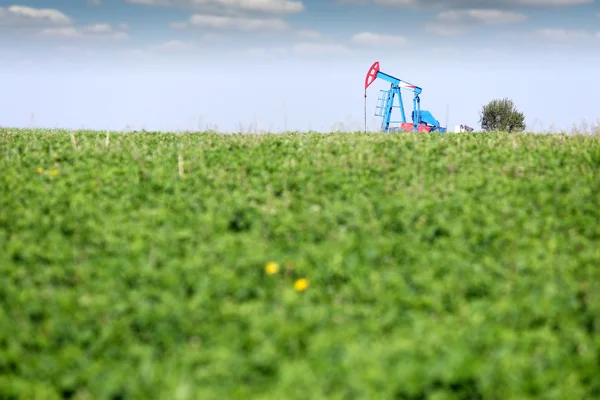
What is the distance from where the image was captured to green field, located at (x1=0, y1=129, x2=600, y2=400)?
4.84 meters

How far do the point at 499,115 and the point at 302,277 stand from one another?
2786 inches

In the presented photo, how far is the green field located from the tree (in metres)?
65.3

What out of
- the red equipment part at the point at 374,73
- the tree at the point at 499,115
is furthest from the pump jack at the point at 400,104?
the tree at the point at 499,115

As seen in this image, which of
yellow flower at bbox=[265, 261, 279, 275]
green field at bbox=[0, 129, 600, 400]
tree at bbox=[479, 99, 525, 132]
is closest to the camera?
green field at bbox=[0, 129, 600, 400]

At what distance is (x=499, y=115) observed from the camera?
73.2 m

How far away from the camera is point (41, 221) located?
8.01 meters

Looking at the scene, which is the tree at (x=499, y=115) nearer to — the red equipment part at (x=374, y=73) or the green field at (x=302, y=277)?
the red equipment part at (x=374, y=73)

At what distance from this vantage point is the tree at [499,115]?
239 feet

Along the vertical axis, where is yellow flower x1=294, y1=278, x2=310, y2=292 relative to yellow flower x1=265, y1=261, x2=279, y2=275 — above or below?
below

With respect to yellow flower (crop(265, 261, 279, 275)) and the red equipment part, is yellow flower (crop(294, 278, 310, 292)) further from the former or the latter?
the red equipment part

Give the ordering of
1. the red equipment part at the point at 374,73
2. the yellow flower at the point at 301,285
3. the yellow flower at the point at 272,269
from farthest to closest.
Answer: the red equipment part at the point at 374,73 < the yellow flower at the point at 272,269 < the yellow flower at the point at 301,285

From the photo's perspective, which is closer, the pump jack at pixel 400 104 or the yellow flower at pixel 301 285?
the yellow flower at pixel 301 285

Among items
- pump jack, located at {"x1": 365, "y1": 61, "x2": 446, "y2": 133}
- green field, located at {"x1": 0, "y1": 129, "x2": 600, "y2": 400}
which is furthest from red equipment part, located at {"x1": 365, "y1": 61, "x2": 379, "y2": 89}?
green field, located at {"x1": 0, "y1": 129, "x2": 600, "y2": 400}

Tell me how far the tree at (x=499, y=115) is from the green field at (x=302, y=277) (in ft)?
214
